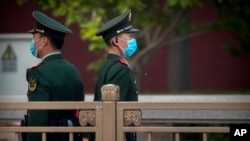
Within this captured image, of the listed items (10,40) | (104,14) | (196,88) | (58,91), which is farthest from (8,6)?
(58,91)

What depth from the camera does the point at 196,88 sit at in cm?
1430

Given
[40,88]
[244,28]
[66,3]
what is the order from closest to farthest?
[40,88] → [66,3] → [244,28]

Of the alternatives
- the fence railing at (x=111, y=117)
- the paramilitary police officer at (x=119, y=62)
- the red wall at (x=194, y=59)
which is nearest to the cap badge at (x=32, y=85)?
the fence railing at (x=111, y=117)

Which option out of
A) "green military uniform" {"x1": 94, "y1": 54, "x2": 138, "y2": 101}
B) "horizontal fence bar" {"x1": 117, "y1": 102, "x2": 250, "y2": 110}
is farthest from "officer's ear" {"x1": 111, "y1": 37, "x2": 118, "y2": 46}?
"horizontal fence bar" {"x1": 117, "y1": 102, "x2": 250, "y2": 110}

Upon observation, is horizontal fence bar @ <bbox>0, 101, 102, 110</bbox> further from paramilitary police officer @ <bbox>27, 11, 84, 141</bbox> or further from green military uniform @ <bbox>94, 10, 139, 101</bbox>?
green military uniform @ <bbox>94, 10, 139, 101</bbox>

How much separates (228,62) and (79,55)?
2.46 meters

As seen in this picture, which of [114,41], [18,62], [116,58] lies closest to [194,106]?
[116,58]

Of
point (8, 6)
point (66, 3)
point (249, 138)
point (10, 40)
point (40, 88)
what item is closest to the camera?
point (249, 138)

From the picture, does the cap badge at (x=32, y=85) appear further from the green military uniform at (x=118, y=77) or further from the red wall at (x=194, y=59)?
the red wall at (x=194, y=59)

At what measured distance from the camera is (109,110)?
5.28 m

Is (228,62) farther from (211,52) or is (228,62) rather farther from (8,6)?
(8,6)

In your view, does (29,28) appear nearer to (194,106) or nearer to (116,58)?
(116,58)

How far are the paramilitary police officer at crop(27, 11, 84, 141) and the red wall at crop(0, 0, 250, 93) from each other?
843 cm

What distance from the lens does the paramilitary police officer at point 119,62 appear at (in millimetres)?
5668
